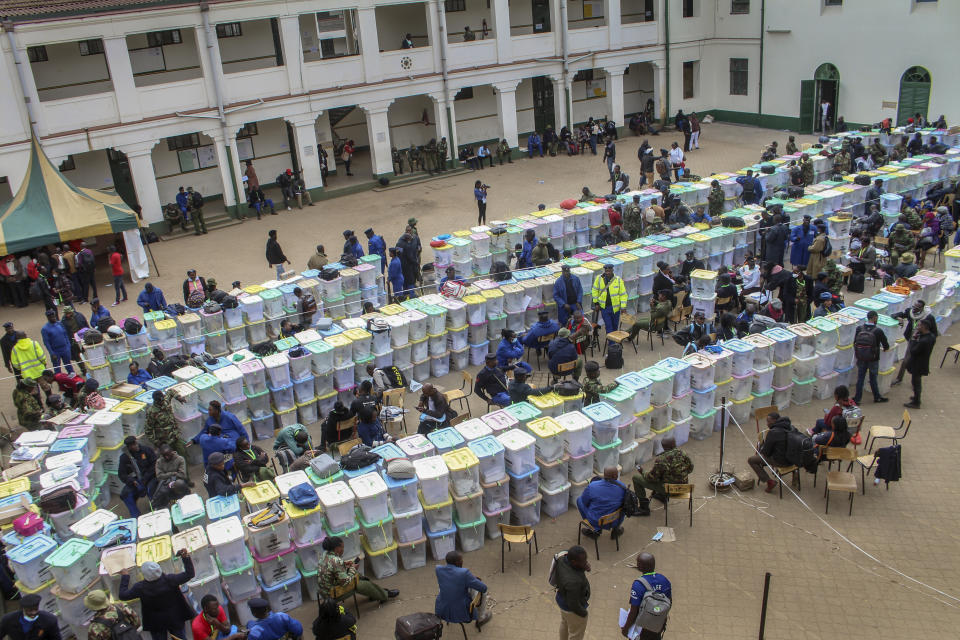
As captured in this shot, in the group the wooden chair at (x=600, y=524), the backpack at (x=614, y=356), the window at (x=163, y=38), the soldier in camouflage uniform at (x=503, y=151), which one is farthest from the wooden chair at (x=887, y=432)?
the window at (x=163, y=38)

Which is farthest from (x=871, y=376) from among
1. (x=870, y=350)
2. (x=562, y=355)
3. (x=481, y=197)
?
(x=481, y=197)

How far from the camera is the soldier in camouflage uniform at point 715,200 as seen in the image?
19516 mm

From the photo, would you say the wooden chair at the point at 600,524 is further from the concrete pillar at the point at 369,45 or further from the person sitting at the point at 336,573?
the concrete pillar at the point at 369,45

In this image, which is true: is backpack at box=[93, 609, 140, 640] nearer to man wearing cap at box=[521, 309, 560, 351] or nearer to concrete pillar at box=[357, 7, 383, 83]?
man wearing cap at box=[521, 309, 560, 351]

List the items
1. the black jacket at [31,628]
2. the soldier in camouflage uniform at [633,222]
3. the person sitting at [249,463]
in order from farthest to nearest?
the soldier in camouflage uniform at [633,222], the person sitting at [249,463], the black jacket at [31,628]

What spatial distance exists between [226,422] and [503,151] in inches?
835

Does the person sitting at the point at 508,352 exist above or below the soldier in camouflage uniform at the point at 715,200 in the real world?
below

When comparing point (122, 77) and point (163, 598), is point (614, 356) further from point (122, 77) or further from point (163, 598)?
point (122, 77)

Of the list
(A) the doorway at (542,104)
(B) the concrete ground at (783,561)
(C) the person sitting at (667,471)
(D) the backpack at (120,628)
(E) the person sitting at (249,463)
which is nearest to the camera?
(D) the backpack at (120,628)

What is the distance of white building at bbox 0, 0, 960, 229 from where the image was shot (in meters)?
22.6

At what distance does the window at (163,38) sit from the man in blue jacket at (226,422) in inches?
718

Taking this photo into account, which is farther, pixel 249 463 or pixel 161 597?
pixel 249 463

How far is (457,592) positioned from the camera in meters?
8.18

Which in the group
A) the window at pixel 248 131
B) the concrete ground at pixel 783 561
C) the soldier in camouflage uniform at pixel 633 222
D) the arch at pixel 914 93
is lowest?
the concrete ground at pixel 783 561
